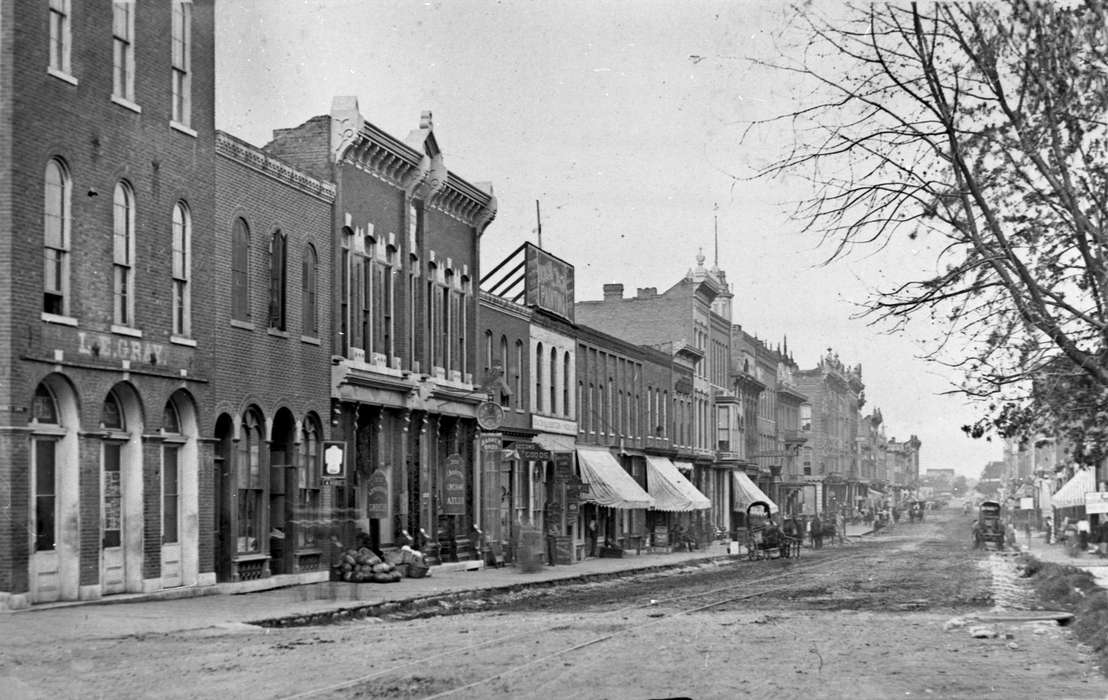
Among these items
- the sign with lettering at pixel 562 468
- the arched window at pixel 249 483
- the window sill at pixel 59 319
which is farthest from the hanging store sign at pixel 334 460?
the sign with lettering at pixel 562 468

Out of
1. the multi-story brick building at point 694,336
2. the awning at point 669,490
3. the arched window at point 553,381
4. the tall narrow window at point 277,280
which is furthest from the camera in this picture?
the multi-story brick building at point 694,336

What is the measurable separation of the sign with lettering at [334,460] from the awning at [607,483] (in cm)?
2203

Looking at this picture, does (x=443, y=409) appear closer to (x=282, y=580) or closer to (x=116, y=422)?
(x=282, y=580)

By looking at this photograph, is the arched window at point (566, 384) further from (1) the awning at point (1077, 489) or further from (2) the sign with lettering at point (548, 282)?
(1) the awning at point (1077, 489)

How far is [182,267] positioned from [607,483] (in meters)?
27.8

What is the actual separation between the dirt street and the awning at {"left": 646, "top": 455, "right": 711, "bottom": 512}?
3261 centimetres

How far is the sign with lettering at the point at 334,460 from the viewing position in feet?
98.1

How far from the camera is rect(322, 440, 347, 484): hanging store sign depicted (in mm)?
29891

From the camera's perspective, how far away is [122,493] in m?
25.5

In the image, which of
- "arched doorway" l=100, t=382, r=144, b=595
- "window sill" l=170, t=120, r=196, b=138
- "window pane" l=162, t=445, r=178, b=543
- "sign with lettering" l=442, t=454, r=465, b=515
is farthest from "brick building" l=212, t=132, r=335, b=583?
"sign with lettering" l=442, t=454, r=465, b=515

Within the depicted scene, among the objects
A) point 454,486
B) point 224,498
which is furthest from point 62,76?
point 454,486

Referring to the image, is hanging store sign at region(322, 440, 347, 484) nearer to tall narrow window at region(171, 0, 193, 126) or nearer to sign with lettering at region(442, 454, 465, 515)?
tall narrow window at region(171, 0, 193, 126)

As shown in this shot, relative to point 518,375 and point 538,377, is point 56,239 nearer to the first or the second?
point 518,375

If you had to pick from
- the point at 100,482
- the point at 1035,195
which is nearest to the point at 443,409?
the point at 100,482
